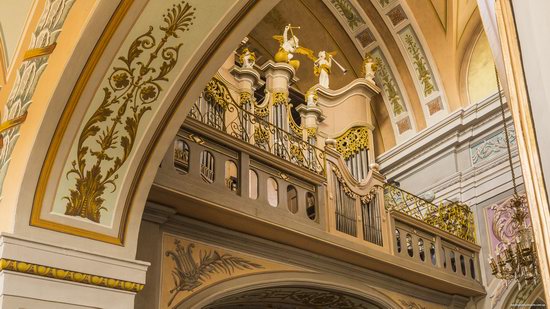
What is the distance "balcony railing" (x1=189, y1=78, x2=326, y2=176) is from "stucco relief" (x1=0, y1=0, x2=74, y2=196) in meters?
2.41

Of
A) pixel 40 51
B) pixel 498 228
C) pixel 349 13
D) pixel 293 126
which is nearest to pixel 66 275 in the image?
pixel 40 51

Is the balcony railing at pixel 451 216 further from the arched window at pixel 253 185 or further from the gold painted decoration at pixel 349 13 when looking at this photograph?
the gold painted decoration at pixel 349 13

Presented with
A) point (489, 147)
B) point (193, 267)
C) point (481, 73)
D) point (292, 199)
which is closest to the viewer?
point (193, 267)

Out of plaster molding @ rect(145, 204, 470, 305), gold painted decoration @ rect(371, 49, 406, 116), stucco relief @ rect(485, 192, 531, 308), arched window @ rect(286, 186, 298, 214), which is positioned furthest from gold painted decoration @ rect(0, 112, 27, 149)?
gold painted decoration @ rect(371, 49, 406, 116)

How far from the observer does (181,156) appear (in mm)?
6504

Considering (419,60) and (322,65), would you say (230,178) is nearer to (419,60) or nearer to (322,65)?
(322,65)

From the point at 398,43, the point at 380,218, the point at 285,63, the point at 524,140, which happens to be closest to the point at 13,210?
the point at 524,140

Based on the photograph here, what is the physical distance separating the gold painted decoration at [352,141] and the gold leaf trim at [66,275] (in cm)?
592

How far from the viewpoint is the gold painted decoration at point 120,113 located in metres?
4.91

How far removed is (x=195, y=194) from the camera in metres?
5.95

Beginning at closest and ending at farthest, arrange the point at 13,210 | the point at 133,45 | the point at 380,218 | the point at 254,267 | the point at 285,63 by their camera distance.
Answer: the point at 13,210
the point at 133,45
the point at 254,267
the point at 380,218
the point at 285,63

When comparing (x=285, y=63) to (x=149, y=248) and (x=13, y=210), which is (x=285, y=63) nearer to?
(x=149, y=248)

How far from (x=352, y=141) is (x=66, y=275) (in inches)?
259

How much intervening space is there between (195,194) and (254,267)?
1.28m
